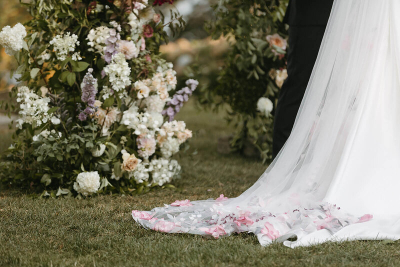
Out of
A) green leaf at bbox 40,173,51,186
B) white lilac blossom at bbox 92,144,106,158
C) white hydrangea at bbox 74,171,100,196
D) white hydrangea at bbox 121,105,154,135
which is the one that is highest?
white hydrangea at bbox 121,105,154,135

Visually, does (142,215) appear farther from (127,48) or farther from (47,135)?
(127,48)

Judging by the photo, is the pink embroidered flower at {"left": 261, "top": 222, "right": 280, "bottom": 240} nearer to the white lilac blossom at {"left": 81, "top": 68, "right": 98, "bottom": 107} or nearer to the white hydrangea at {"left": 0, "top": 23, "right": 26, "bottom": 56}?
the white lilac blossom at {"left": 81, "top": 68, "right": 98, "bottom": 107}

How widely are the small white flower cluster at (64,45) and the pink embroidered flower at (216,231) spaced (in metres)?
1.24

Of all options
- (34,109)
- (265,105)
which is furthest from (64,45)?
(265,105)

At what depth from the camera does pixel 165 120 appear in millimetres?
3195

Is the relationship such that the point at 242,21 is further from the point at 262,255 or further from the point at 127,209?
the point at 262,255

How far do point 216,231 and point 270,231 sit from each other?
0.22 meters

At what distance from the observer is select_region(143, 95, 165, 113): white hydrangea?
2922 mm

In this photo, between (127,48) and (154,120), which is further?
(154,120)

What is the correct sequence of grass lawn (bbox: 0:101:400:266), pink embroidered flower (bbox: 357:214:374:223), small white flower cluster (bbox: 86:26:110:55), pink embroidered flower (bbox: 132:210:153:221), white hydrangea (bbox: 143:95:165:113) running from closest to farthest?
grass lawn (bbox: 0:101:400:266)
pink embroidered flower (bbox: 357:214:374:223)
pink embroidered flower (bbox: 132:210:153:221)
small white flower cluster (bbox: 86:26:110:55)
white hydrangea (bbox: 143:95:165:113)

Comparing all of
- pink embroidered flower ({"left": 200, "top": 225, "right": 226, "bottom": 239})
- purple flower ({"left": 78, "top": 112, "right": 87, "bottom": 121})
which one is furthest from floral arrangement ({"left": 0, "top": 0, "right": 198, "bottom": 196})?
pink embroidered flower ({"left": 200, "top": 225, "right": 226, "bottom": 239})

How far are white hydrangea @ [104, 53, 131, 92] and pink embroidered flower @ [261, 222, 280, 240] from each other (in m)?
1.16

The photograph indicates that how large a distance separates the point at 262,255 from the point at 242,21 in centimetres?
265

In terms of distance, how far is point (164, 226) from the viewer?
6.55ft
